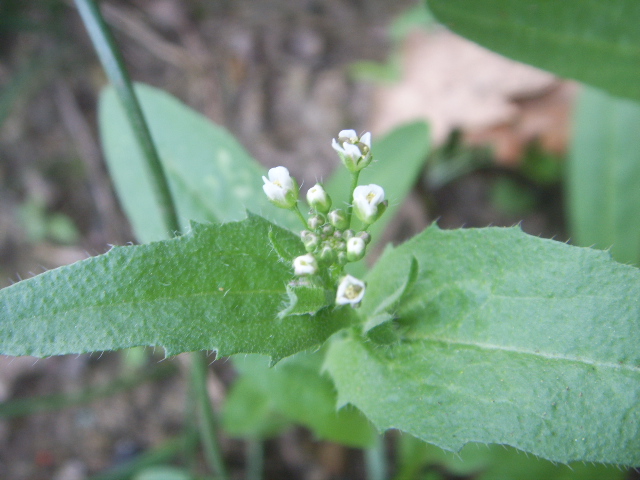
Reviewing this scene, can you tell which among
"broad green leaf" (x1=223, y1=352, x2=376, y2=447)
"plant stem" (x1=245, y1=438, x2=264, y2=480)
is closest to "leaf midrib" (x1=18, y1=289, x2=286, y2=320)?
"broad green leaf" (x1=223, y1=352, x2=376, y2=447)

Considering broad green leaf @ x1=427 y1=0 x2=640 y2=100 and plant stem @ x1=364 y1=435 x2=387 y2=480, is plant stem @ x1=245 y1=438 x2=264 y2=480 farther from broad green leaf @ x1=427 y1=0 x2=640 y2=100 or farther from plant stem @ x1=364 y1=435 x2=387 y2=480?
broad green leaf @ x1=427 y1=0 x2=640 y2=100

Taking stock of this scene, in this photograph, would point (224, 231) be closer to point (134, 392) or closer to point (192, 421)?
point (192, 421)

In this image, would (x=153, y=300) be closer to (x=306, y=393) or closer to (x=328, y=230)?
(x=328, y=230)

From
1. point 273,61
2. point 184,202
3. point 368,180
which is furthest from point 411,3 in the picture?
point 184,202

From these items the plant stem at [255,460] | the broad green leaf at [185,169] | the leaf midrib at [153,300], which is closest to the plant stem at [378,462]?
the plant stem at [255,460]

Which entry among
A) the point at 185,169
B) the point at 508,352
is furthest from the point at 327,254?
the point at 185,169

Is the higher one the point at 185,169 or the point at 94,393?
the point at 185,169

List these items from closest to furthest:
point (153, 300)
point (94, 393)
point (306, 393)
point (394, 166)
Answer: point (153, 300) → point (306, 393) → point (394, 166) → point (94, 393)
